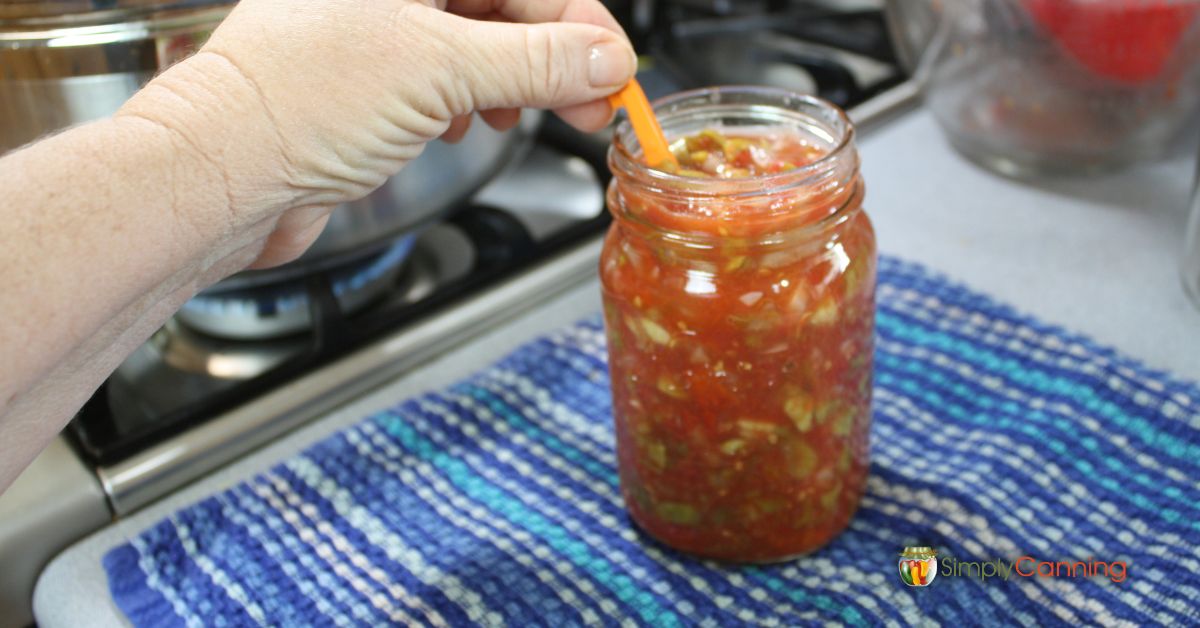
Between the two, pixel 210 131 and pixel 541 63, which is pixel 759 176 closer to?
pixel 541 63

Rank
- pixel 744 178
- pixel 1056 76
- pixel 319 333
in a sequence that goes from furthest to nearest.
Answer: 1. pixel 1056 76
2. pixel 319 333
3. pixel 744 178

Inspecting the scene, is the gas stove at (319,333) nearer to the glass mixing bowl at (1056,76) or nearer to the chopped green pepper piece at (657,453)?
the glass mixing bowl at (1056,76)

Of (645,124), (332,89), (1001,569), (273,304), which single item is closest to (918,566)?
(1001,569)

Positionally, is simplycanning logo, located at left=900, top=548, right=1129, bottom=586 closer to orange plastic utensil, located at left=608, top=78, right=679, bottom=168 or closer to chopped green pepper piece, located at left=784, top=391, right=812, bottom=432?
chopped green pepper piece, located at left=784, top=391, right=812, bottom=432

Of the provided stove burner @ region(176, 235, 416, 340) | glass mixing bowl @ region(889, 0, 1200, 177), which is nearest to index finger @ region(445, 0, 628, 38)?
stove burner @ region(176, 235, 416, 340)

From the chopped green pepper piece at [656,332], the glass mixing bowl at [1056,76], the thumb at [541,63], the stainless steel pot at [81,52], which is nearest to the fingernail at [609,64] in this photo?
the thumb at [541,63]

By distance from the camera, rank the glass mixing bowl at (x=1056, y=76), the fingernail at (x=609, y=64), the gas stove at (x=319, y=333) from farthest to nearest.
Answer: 1. the glass mixing bowl at (x=1056, y=76)
2. the gas stove at (x=319, y=333)
3. the fingernail at (x=609, y=64)

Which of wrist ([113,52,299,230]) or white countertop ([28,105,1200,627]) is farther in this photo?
white countertop ([28,105,1200,627])
